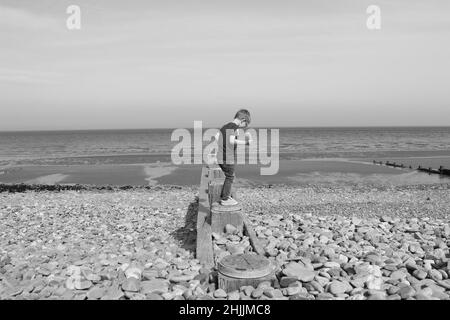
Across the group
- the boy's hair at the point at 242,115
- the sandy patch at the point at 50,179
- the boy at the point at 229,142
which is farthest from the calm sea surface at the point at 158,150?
the boy's hair at the point at 242,115

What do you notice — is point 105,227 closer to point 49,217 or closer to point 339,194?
point 49,217

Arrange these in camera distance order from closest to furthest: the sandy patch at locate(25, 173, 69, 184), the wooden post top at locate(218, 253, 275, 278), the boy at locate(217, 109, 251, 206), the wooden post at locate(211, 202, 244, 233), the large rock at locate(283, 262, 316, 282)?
the wooden post top at locate(218, 253, 275, 278)
the large rock at locate(283, 262, 316, 282)
the boy at locate(217, 109, 251, 206)
the wooden post at locate(211, 202, 244, 233)
the sandy patch at locate(25, 173, 69, 184)

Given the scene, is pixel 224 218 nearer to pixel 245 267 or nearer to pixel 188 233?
pixel 188 233

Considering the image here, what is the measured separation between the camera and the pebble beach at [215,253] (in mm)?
4094

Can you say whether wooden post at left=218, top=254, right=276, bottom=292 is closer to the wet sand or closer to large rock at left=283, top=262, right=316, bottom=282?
large rock at left=283, top=262, right=316, bottom=282

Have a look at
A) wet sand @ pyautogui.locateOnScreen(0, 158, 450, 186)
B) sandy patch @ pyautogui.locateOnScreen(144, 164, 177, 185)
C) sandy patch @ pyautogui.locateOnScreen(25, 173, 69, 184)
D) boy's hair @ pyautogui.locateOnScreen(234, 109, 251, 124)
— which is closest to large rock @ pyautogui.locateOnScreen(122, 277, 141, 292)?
boy's hair @ pyautogui.locateOnScreen(234, 109, 251, 124)

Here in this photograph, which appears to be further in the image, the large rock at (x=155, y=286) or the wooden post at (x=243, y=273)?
the large rock at (x=155, y=286)

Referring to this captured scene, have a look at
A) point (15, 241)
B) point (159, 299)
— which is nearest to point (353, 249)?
point (159, 299)

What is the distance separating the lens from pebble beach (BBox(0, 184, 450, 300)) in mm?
4094

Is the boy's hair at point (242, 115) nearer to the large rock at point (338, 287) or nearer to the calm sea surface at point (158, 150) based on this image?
the large rock at point (338, 287)

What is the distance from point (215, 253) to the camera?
18.0ft

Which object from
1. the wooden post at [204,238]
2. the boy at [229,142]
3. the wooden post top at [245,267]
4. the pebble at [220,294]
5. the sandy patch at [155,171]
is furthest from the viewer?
the sandy patch at [155,171]

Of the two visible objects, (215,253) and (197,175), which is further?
(197,175)

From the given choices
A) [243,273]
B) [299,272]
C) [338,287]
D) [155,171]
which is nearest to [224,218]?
[299,272]
